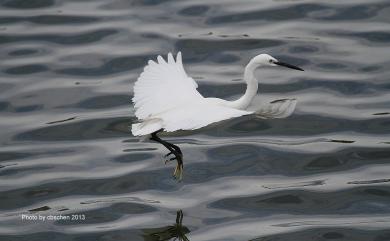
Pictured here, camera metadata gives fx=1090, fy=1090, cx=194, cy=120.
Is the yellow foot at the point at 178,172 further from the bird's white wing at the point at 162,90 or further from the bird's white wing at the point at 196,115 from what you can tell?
the bird's white wing at the point at 196,115

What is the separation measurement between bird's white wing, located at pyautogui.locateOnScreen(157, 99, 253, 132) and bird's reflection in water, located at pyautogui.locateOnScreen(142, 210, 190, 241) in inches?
47.8

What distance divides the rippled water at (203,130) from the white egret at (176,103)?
709mm

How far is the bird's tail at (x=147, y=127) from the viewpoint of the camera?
984 centimetres

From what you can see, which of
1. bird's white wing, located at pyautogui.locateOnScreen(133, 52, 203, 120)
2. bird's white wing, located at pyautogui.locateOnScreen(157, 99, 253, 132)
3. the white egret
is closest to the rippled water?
the white egret

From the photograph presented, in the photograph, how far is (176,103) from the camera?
420 inches

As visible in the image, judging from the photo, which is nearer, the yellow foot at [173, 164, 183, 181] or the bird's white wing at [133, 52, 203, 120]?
the bird's white wing at [133, 52, 203, 120]

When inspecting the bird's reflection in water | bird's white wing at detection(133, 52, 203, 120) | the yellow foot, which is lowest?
the bird's reflection in water

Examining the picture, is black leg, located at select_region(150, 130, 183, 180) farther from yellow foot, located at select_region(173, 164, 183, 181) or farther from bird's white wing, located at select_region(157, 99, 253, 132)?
bird's white wing, located at select_region(157, 99, 253, 132)

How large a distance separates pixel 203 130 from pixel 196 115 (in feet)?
7.22

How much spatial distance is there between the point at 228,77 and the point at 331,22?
7.21 feet

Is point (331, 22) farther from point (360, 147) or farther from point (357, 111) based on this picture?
point (360, 147)

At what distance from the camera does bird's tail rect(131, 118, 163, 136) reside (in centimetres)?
984

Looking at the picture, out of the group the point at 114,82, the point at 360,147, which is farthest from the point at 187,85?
the point at 114,82

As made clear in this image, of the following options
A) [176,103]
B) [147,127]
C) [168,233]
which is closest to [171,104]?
[176,103]
